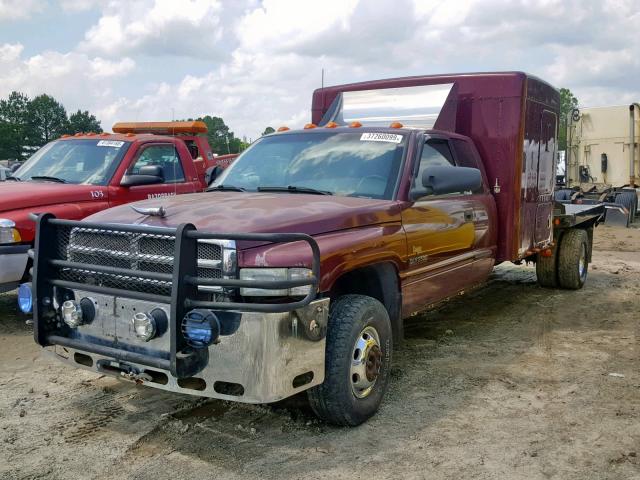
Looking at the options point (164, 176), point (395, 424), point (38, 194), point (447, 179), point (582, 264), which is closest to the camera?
point (395, 424)

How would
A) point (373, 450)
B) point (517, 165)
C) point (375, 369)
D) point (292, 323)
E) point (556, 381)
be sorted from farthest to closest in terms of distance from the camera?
point (517, 165) → point (556, 381) → point (375, 369) → point (373, 450) → point (292, 323)

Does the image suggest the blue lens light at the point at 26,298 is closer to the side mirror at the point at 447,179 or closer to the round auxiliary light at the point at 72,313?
the round auxiliary light at the point at 72,313

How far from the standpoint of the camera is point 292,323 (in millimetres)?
3412

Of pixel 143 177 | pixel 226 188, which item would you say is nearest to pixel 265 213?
pixel 226 188

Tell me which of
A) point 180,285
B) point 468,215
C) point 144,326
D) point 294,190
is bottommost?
point 144,326

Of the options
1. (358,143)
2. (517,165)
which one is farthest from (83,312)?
(517,165)

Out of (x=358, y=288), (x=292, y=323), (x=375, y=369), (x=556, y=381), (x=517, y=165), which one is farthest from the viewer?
(x=517, y=165)

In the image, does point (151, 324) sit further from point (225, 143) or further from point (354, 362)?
point (225, 143)

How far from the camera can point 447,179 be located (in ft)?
15.4

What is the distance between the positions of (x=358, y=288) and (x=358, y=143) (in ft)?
3.93

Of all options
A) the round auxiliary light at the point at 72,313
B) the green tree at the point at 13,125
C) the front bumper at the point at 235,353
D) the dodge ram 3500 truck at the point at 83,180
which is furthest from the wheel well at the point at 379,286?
the green tree at the point at 13,125

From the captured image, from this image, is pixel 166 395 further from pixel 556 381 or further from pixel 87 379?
pixel 556 381

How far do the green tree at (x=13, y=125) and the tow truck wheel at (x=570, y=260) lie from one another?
87174mm

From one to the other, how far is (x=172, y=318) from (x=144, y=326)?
25 centimetres
